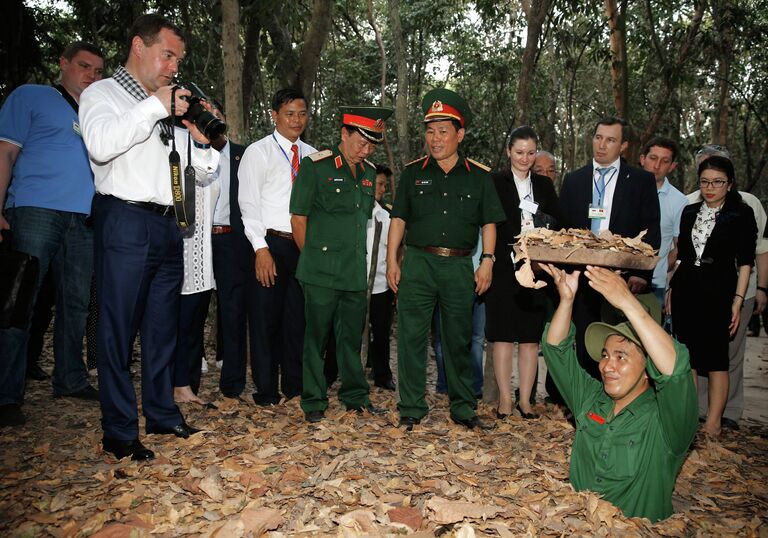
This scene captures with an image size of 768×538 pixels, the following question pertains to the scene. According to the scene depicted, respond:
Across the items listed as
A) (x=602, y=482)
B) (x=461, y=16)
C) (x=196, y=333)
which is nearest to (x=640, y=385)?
(x=602, y=482)

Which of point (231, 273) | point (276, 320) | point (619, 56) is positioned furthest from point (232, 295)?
point (619, 56)

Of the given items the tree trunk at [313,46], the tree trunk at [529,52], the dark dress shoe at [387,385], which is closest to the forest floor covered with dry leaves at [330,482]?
the dark dress shoe at [387,385]

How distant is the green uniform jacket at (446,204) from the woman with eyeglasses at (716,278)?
1626 mm

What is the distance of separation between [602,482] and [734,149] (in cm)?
2097

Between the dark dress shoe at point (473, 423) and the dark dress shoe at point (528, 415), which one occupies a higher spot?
the dark dress shoe at point (473, 423)

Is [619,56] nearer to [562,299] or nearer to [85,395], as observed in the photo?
[562,299]

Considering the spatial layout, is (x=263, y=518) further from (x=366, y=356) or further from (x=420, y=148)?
(x=420, y=148)

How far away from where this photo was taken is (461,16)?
15.2m

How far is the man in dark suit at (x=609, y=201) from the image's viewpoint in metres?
4.69

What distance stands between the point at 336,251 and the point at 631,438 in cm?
226

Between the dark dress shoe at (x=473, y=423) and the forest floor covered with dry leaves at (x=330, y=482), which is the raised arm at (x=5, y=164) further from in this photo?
the dark dress shoe at (x=473, y=423)

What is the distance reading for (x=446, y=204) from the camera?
4.59 m

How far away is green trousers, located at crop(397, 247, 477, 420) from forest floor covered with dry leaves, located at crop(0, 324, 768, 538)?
23 centimetres

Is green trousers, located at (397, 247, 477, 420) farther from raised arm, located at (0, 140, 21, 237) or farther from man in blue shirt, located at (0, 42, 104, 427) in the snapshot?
raised arm, located at (0, 140, 21, 237)
